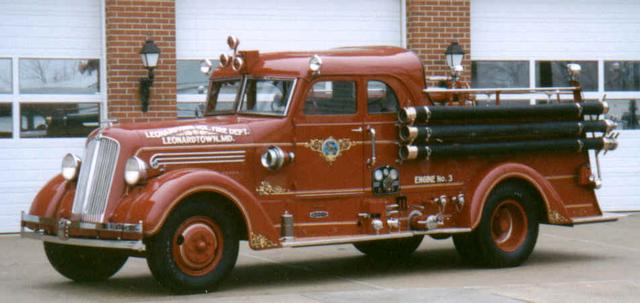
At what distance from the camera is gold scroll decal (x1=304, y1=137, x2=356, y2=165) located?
11.8m

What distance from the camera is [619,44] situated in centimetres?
1916

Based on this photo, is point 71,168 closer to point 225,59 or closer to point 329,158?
point 225,59

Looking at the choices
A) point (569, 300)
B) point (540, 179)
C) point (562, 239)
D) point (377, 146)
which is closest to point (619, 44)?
point (562, 239)

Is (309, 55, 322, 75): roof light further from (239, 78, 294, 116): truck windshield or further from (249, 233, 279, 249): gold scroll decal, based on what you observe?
(249, 233, 279, 249): gold scroll decal

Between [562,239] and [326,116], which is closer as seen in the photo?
[326,116]

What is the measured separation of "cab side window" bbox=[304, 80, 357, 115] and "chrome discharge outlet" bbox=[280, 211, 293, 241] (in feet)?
3.34

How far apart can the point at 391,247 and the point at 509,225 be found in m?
1.40

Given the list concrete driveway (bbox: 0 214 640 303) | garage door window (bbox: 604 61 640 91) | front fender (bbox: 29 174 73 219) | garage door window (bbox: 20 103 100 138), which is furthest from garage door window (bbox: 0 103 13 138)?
garage door window (bbox: 604 61 640 91)

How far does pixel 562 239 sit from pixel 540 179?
292 centimetres

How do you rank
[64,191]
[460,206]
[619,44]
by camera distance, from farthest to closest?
[619,44], [460,206], [64,191]

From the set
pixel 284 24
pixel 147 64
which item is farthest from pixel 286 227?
pixel 284 24

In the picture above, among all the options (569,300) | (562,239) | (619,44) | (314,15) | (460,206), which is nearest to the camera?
(569,300)

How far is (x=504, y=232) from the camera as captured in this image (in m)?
12.9

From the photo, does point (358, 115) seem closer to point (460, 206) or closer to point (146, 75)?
point (460, 206)
